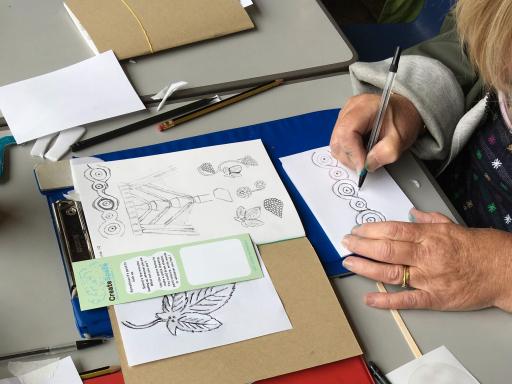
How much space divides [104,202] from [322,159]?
14.5 inches

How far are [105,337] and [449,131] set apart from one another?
2.36 feet

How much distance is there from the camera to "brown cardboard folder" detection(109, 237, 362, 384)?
28.9 inches

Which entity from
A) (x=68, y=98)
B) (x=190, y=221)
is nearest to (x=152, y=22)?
(x=68, y=98)

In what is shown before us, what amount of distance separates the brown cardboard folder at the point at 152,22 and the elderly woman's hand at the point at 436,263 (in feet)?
1.77

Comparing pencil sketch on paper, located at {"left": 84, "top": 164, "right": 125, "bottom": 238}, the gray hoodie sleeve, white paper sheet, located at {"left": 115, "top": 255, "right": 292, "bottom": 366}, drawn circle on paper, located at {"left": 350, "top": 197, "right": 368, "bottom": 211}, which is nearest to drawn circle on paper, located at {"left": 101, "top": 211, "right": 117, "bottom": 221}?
pencil sketch on paper, located at {"left": 84, "top": 164, "right": 125, "bottom": 238}

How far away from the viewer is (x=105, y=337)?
2.54ft

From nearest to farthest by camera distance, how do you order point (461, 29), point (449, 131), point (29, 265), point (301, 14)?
point (29, 265) < point (461, 29) < point (449, 131) < point (301, 14)

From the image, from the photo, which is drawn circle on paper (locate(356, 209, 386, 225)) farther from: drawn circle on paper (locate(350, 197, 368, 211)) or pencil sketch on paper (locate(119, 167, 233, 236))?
pencil sketch on paper (locate(119, 167, 233, 236))

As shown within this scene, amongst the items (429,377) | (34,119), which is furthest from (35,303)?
(429,377)

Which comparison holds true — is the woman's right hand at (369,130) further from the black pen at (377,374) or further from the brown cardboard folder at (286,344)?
the black pen at (377,374)

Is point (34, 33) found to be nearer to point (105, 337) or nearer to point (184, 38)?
point (184, 38)

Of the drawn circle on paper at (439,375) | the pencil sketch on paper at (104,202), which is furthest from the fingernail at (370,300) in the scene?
the pencil sketch on paper at (104,202)

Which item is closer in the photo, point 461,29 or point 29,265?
point 29,265

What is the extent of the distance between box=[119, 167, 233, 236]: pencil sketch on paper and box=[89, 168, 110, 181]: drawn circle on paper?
30mm
